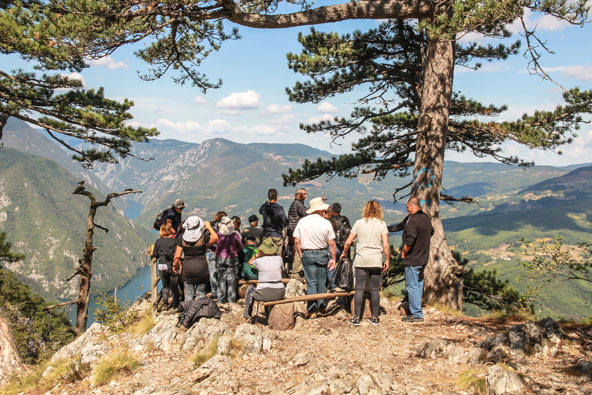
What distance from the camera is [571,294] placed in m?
141

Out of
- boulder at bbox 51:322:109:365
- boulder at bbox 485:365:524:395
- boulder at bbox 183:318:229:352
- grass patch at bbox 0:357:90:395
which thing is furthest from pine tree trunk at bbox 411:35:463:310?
grass patch at bbox 0:357:90:395

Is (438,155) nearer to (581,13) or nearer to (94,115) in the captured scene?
(581,13)

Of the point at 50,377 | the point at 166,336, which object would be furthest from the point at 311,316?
the point at 50,377

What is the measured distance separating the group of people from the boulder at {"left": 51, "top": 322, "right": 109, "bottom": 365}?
141 centimetres

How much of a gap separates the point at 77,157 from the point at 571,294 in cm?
17771

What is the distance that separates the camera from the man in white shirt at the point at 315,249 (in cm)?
665

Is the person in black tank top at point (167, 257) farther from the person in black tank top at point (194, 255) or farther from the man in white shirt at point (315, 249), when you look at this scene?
the man in white shirt at point (315, 249)

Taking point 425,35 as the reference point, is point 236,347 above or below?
below

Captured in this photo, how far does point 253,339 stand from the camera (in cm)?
551

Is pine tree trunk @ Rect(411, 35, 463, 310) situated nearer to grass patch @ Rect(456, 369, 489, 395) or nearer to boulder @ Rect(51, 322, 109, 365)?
grass patch @ Rect(456, 369, 489, 395)

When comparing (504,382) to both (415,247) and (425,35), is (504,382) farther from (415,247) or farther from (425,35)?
(425,35)

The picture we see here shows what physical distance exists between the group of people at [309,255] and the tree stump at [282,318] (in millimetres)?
212

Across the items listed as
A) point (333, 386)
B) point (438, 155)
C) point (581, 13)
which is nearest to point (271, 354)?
point (333, 386)

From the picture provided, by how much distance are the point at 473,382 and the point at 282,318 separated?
3377 mm
